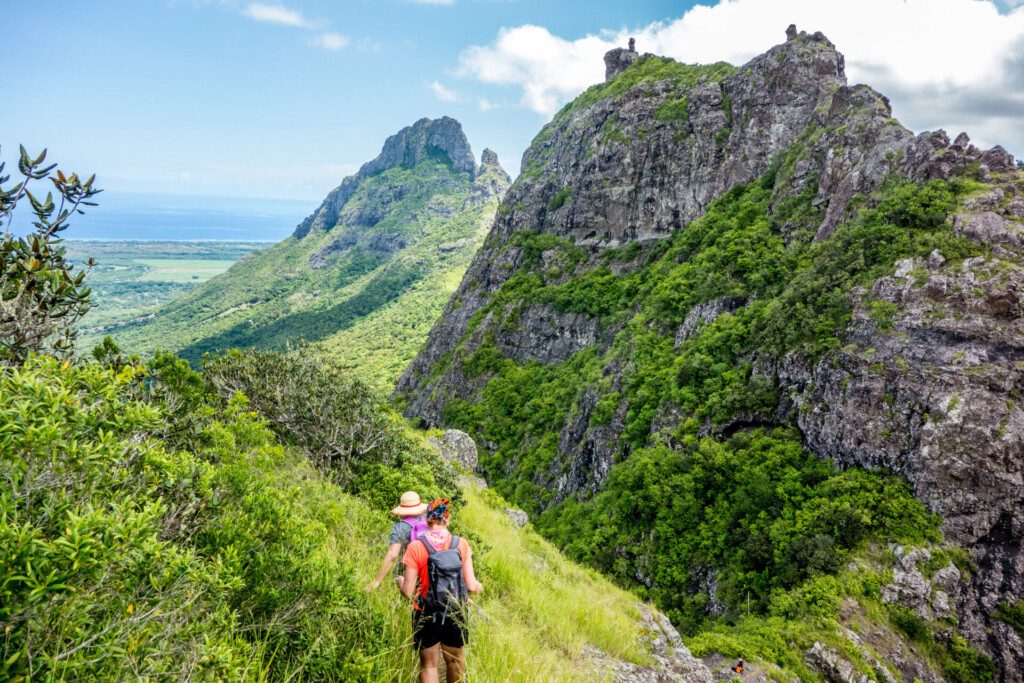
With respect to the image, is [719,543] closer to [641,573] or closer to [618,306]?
[641,573]

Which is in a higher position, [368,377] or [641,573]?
[641,573]

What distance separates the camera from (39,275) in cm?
534

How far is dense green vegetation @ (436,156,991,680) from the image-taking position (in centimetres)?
1606

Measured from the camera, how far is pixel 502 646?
4.75 metres

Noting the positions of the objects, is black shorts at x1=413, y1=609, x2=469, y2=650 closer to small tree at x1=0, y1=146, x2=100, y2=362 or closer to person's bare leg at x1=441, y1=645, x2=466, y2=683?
person's bare leg at x1=441, y1=645, x2=466, y2=683

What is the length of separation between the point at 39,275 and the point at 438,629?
596cm

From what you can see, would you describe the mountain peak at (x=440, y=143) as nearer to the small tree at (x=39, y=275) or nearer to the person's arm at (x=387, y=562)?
the small tree at (x=39, y=275)

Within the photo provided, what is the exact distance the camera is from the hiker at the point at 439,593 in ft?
14.4

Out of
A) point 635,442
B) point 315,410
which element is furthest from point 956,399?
point 315,410

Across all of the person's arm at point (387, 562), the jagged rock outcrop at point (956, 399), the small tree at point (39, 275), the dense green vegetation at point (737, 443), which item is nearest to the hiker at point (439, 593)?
the person's arm at point (387, 562)

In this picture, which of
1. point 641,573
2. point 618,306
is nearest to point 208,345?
point 618,306

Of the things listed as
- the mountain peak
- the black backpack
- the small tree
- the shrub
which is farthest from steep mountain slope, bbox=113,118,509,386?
the black backpack

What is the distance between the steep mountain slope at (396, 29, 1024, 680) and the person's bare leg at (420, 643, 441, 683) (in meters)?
11.9

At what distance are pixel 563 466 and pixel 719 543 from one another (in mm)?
14590
